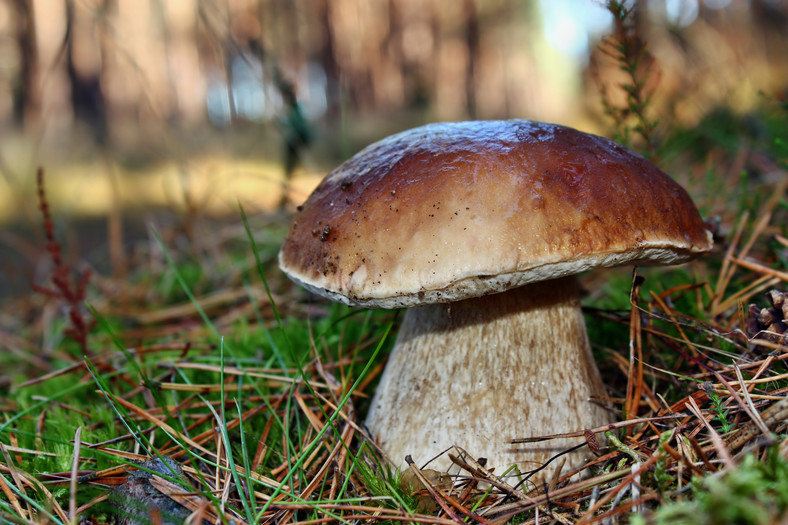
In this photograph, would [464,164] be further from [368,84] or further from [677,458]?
[368,84]

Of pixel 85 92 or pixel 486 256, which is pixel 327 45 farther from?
pixel 486 256

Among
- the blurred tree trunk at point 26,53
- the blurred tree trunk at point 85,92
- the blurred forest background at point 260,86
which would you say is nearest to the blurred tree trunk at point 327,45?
the blurred forest background at point 260,86

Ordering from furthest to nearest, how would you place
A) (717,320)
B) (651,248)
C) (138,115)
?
(138,115)
(717,320)
(651,248)

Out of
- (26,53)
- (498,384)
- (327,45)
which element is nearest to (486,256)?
(498,384)

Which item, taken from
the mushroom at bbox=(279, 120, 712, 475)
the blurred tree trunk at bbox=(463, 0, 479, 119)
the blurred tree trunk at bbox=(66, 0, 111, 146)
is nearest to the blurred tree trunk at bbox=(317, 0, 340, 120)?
the blurred tree trunk at bbox=(463, 0, 479, 119)

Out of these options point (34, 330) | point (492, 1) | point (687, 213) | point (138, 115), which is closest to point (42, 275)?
point (34, 330)
